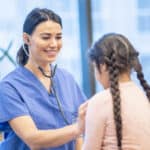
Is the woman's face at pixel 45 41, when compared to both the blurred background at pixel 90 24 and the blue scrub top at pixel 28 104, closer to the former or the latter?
the blue scrub top at pixel 28 104

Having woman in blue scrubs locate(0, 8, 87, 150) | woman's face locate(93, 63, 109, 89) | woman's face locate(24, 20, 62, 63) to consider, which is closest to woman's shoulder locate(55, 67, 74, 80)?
woman in blue scrubs locate(0, 8, 87, 150)

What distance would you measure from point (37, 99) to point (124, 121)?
1.74 feet

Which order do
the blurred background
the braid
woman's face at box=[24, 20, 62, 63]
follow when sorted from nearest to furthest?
1. the braid
2. woman's face at box=[24, 20, 62, 63]
3. the blurred background

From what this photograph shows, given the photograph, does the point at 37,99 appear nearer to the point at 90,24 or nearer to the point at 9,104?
the point at 9,104

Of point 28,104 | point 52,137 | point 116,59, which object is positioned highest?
point 116,59

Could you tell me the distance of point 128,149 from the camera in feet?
3.98

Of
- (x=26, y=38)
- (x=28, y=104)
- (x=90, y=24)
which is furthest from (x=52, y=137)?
(x=90, y=24)

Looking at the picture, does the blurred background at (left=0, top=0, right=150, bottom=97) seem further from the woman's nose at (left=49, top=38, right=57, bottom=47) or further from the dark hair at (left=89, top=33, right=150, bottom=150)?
the dark hair at (left=89, top=33, right=150, bottom=150)

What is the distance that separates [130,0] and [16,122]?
65.8 inches

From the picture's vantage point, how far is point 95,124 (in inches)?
47.9

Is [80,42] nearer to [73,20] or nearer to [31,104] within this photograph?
[73,20]

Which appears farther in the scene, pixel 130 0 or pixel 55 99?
pixel 130 0

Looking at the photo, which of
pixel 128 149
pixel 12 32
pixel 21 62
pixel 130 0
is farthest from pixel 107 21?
pixel 128 149

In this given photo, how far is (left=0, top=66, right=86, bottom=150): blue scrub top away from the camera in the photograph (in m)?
1.57
